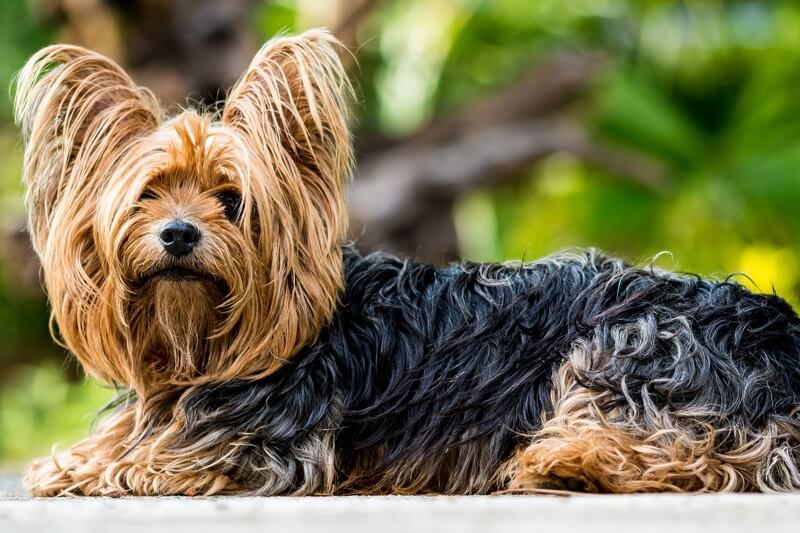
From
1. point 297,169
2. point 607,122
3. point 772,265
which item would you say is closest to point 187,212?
point 297,169

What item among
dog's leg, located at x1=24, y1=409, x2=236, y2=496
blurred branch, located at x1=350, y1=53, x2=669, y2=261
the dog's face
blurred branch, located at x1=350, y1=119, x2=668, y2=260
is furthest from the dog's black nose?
blurred branch, located at x1=350, y1=53, x2=669, y2=261

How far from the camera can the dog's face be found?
480 cm

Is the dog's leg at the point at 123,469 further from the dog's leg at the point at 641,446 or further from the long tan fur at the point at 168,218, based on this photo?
the dog's leg at the point at 641,446

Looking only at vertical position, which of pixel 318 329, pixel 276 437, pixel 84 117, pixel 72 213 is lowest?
pixel 276 437

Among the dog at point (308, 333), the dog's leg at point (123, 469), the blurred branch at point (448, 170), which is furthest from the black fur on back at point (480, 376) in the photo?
the blurred branch at point (448, 170)

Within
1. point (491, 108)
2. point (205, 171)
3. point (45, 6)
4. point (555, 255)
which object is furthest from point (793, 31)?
point (205, 171)

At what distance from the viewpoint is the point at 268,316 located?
16.4ft

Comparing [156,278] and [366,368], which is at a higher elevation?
[156,278]

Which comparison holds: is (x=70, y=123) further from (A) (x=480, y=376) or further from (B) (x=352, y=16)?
(B) (x=352, y=16)

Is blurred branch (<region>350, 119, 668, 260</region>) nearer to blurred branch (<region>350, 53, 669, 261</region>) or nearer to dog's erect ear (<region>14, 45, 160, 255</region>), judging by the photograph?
blurred branch (<region>350, 53, 669, 261</region>)

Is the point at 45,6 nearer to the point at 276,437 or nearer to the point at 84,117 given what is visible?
the point at 84,117

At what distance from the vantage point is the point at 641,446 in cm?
464

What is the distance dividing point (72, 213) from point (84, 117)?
0.43 metres

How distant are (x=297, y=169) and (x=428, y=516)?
2155 mm
